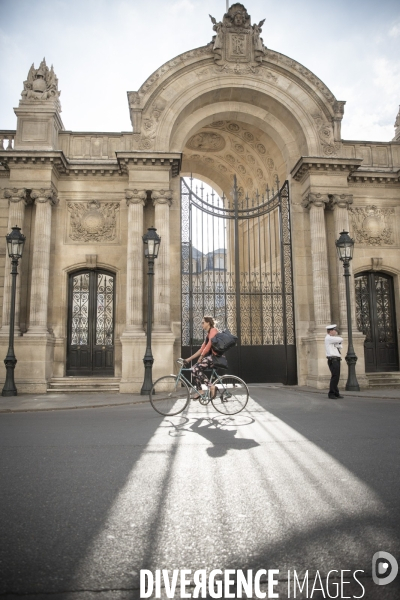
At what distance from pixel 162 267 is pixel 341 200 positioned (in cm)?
722

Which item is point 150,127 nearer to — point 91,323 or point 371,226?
point 91,323

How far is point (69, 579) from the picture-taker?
2.37 m

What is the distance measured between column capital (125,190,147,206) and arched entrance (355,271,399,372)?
9068mm

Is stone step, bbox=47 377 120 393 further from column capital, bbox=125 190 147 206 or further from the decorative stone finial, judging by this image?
the decorative stone finial

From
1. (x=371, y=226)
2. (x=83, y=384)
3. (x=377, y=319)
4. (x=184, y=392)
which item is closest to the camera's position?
(x=184, y=392)

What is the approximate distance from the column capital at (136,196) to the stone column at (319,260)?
20.3 feet

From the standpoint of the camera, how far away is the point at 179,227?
1684 centimetres

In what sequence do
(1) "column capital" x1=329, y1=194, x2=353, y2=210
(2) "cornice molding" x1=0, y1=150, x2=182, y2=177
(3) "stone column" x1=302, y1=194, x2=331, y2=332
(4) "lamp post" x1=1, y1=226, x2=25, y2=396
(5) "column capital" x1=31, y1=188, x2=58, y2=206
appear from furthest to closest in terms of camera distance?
(1) "column capital" x1=329, y1=194, x2=353, y2=210 < (3) "stone column" x1=302, y1=194, x2=331, y2=332 < (5) "column capital" x1=31, y1=188, x2=58, y2=206 < (2) "cornice molding" x1=0, y1=150, x2=182, y2=177 < (4) "lamp post" x1=1, y1=226, x2=25, y2=396

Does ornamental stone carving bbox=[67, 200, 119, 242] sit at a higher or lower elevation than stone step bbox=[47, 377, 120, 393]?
higher

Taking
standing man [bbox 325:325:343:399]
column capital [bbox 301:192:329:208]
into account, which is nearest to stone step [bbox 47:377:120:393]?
standing man [bbox 325:325:343:399]

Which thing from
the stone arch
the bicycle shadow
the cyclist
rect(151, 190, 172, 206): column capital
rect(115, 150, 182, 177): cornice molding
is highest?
the stone arch

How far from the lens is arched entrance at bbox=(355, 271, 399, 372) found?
17.6m

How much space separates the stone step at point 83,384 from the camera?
14.8 metres

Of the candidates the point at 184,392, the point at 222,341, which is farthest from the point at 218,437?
the point at 184,392
